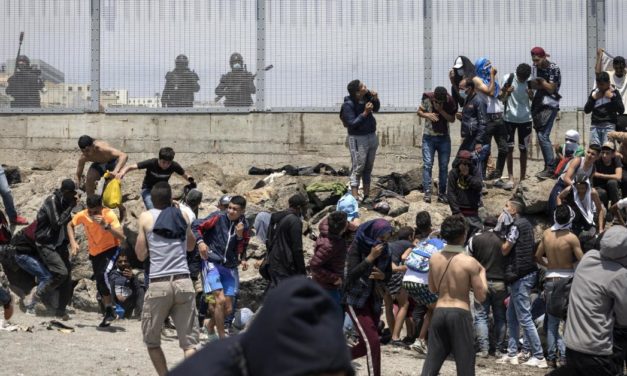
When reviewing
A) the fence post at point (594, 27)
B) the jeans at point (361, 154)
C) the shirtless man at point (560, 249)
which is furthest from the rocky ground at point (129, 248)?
the fence post at point (594, 27)

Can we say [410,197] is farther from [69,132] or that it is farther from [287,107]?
[69,132]

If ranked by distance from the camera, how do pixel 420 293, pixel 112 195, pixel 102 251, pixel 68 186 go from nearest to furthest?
pixel 420 293, pixel 102 251, pixel 68 186, pixel 112 195

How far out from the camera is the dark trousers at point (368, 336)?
9141 mm

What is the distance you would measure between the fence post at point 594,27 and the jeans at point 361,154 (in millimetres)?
3969

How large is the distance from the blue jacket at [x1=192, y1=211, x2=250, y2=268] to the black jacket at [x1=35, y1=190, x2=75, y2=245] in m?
2.41

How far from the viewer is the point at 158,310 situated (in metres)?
8.60

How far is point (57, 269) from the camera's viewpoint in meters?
12.8

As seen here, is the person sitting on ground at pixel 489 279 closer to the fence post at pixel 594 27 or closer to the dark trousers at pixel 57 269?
the dark trousers at pixel 57 269

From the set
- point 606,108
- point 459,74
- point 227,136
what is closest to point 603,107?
point 606,108

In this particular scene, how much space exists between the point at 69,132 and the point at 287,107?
12.2 ft

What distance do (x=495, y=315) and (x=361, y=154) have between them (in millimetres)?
3901

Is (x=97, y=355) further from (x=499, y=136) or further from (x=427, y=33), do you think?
(x=427, y=33)

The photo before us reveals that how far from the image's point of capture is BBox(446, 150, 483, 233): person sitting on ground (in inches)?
511

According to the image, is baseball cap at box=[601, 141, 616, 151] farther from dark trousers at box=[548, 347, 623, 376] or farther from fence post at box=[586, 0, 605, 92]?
dark trousers at box=[548, 347, 623, 376]
